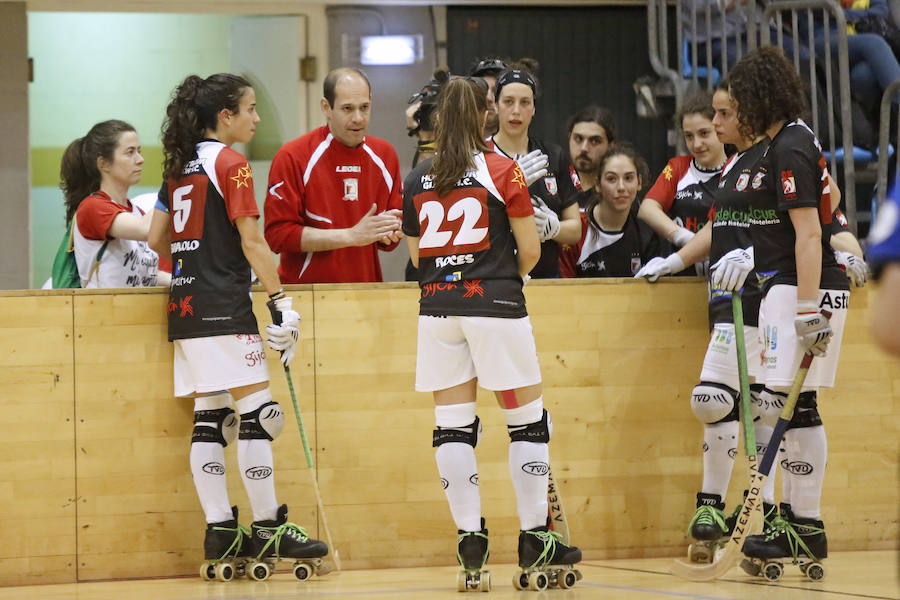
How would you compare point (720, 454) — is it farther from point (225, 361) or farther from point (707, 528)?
point (225, 361)

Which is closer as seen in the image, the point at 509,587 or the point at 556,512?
the point at 509,587

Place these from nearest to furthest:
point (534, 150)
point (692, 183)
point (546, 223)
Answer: point (546, 223), point (534, 150), point (692, 183)

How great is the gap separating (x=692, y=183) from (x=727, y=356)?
0.94 m

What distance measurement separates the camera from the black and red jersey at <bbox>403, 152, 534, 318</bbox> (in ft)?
12.0

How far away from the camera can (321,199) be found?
15.4 ft

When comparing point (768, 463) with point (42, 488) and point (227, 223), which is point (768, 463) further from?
point (42, 488)

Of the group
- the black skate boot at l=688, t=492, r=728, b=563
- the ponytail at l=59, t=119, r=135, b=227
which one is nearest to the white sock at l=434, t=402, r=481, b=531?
the black skate boot at l=688, t=492, r=728, b=563

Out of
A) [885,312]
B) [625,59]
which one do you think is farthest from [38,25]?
[885,312]

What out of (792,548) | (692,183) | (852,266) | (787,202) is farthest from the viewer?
(692,183)

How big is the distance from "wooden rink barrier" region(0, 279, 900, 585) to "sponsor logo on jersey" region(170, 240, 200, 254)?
0.33m

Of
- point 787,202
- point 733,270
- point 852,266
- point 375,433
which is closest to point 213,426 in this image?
point 375,433

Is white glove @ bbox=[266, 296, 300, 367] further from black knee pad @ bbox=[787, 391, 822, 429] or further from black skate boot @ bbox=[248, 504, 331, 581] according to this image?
black knee pad @ bbox=[787, 391, 822, 429]

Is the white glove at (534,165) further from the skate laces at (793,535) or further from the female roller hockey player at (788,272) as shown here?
the skate laces at (793,535)

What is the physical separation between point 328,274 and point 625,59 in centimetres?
393
